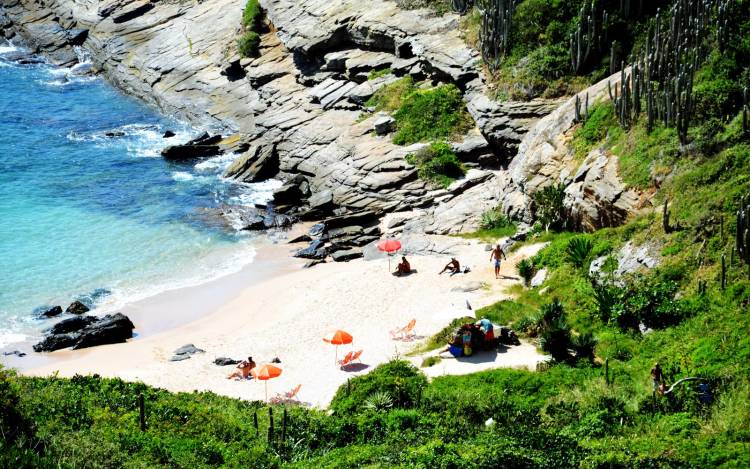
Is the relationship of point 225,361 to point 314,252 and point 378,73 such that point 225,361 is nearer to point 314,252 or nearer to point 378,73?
point 314,252

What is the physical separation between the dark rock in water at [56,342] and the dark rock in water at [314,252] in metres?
11.4

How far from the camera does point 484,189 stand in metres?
39.8

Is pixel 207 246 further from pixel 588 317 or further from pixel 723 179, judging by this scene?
pixel 723 179

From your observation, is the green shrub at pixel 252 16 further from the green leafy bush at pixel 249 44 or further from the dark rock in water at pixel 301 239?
the dark rock in water at pixel 301 239

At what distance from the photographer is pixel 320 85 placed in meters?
53.4

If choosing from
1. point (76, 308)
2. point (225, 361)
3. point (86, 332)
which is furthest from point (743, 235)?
point (76, 308)

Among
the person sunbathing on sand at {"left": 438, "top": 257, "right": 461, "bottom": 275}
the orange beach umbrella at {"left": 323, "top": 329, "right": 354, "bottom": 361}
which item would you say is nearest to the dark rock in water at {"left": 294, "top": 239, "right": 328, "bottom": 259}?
the person sunbathing on sand at {"left": 438, "top": 257, "right": 461, "bottom": 275}

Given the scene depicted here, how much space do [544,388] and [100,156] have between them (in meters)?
40.9

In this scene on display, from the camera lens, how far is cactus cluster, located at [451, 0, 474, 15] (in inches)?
1923

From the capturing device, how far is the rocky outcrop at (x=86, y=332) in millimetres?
31719

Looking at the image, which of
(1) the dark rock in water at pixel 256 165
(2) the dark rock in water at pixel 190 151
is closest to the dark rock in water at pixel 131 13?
(2) the dark rock in water at pixel 190 151

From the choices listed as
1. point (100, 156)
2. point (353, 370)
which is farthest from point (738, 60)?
point (100, 156)

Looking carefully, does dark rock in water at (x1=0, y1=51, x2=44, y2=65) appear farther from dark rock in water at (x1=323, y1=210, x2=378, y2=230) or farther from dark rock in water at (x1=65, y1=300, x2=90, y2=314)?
dark rock in water at (x1=65, y1=300, x2=90, y2=314)

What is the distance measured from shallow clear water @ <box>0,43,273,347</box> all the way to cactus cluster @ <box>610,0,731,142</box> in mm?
19491
